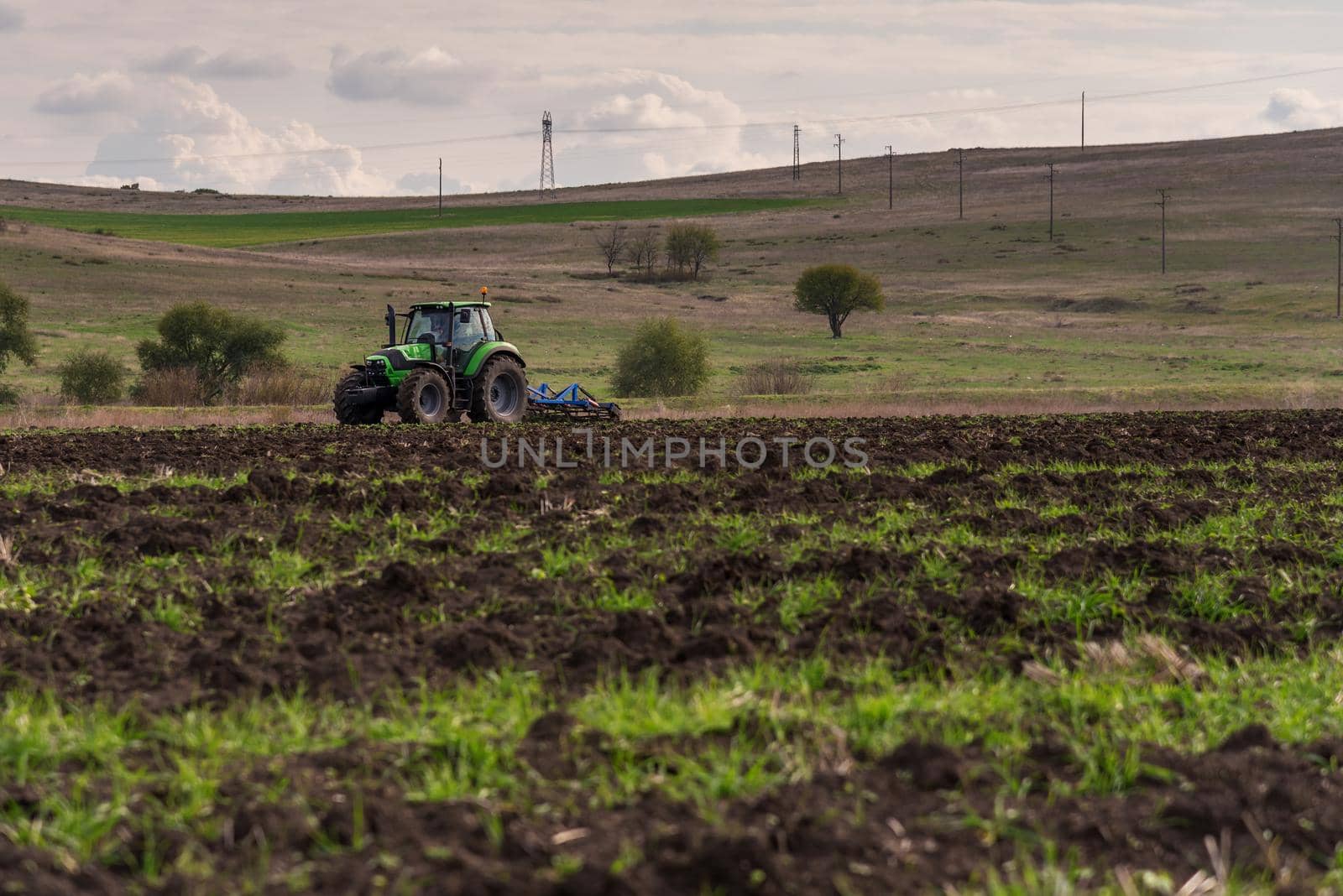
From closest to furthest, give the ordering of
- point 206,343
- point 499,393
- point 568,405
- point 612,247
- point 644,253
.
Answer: point 499,393 → point 568,405 → point 206,343 → point 644,253 → point 612,247

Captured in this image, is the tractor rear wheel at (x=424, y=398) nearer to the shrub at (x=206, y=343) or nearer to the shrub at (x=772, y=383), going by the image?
the shrub at (x=772, y=383)

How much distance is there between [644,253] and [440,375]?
3329 inches

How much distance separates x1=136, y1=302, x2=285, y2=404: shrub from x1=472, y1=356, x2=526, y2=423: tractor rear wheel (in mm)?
27007

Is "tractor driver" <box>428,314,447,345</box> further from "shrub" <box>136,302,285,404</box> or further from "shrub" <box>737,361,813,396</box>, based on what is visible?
"shrub" <box>136,302,285,404</box>

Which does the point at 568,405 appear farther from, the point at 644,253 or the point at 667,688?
the point at 644,253

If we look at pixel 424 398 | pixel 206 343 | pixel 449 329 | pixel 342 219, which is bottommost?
pixel 424 398

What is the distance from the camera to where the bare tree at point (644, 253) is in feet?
340

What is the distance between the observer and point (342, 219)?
140 metres

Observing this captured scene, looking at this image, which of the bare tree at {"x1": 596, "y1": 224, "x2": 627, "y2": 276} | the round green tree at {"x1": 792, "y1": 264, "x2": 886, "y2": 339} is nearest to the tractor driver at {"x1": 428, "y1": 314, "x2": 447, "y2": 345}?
the round green tree at {"x1": 792, "y1": 264, "x2": 886, "y2": 339}

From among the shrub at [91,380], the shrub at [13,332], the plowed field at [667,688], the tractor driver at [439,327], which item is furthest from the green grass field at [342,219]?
the plowed field at [667,688]

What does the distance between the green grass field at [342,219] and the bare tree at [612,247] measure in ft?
56.7

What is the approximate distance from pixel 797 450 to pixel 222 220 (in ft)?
437

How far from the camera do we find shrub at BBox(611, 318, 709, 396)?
46.2 m

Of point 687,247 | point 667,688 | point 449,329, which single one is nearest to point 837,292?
point 687,247
